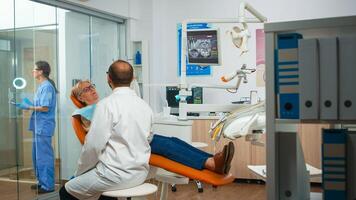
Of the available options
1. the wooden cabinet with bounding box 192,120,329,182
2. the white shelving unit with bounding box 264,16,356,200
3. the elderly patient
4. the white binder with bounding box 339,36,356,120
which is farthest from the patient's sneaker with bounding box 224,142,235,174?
the wooden cabinet with bounding box 192,120,329,182

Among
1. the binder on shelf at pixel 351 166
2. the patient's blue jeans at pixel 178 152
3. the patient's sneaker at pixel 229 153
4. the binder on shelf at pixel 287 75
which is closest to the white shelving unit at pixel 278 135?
the binder on shelf at pixel 287 75

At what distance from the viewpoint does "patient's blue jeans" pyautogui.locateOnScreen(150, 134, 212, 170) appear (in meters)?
2.25

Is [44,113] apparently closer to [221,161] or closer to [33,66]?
[33,66]

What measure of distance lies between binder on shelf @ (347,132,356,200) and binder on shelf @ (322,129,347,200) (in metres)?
0.01

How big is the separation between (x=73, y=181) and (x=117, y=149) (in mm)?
320

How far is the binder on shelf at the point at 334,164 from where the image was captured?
1.35 m

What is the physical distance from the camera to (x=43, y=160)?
4.20m

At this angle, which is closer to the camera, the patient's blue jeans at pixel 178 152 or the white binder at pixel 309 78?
the white binder at pixel 309 78

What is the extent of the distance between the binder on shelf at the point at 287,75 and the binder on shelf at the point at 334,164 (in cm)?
16

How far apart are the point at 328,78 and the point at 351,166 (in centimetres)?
32

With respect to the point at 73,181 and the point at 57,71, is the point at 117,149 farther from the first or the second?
the point at 57,71

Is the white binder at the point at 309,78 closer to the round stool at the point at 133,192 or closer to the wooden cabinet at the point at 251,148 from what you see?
the round stool at the point at 133,192

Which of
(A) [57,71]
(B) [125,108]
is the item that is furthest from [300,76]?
(A) [57,71]

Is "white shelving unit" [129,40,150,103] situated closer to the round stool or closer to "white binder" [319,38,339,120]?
the round stool
